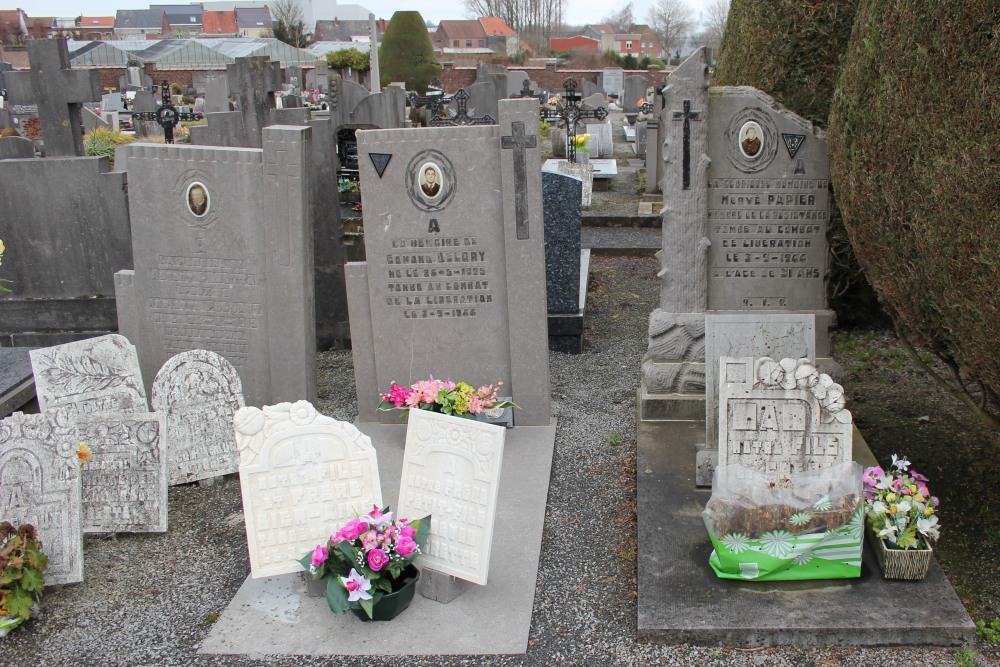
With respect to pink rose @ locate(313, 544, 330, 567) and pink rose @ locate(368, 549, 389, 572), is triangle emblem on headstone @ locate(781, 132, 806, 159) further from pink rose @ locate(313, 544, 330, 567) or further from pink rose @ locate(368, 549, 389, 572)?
pink rose @ locate(313, 544, 330, 567)

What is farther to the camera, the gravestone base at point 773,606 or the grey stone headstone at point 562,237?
the grey stone headstone at point 562,237

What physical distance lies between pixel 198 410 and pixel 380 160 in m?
2.02

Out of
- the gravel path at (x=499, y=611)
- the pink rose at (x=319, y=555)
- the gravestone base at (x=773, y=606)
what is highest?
the pink rose at (x=319, y=555)

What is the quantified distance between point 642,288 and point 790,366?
18.4 feet

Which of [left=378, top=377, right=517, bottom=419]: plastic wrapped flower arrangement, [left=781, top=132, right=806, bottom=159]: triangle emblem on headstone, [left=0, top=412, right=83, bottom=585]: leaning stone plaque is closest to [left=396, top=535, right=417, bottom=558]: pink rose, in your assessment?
[left=378, top=377, right=517, bottom=419]: plastic wrapped flower arrangement

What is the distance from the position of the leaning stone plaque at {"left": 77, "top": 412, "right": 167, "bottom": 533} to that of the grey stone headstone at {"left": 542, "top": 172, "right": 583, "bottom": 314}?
388 centimetres

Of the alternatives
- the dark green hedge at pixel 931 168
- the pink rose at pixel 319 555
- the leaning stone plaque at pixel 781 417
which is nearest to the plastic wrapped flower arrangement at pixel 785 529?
the leaning stone plaque at pixel 781 417

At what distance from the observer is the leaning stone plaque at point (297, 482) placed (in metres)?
4.22

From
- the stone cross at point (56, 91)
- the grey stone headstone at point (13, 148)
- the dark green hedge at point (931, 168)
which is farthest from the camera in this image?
the grey stone headstone at point (13, 148)

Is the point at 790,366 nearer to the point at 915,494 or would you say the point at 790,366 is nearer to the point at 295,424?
the point at 915,494

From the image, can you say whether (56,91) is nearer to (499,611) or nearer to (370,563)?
(370,563)

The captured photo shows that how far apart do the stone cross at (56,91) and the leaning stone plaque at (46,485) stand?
443 centimetres

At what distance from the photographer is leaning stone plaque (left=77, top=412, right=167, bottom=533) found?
500cm

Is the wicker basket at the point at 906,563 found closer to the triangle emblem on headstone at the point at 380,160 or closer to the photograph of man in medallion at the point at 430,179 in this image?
the photograph of man in medallion at the point at 430,179
